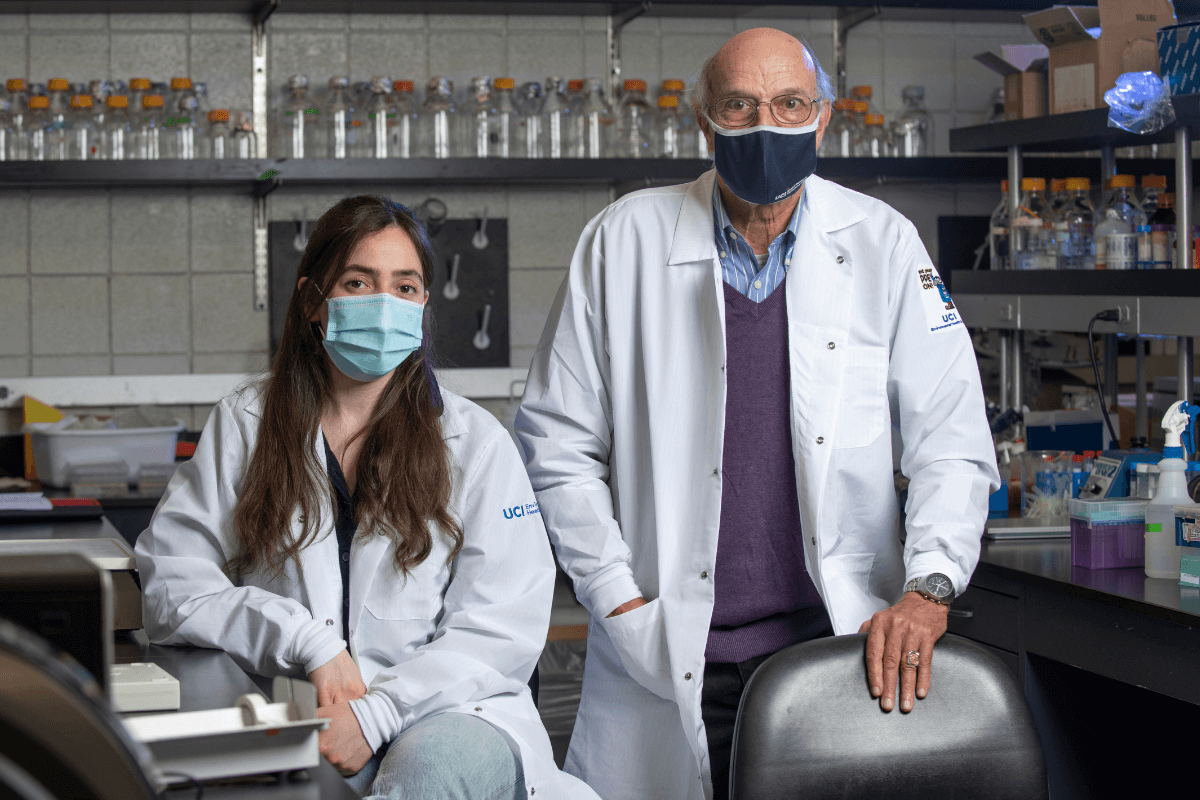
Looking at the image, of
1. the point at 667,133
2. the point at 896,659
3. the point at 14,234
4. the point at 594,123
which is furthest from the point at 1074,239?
the point at 14,234

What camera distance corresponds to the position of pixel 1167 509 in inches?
74.7

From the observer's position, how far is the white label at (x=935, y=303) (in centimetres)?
163

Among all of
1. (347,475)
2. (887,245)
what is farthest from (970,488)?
(347,475)

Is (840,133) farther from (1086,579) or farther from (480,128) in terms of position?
(1086,579)

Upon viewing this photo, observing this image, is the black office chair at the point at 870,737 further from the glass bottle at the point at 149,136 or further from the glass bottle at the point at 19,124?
the glass bottle at the point at 19,124

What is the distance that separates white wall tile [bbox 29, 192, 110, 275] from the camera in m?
3.37

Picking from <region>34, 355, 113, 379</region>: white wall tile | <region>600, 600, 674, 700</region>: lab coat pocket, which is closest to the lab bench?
<region>600, 600, 674, 700</region>: lab coat pocket

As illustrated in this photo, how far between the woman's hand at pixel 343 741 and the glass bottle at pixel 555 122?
7.88ft

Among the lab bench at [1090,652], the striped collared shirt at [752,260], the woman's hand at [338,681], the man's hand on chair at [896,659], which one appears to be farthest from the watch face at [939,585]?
the woman's hand at [338,681]

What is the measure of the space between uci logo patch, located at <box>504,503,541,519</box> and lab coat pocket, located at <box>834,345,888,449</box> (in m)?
0.41

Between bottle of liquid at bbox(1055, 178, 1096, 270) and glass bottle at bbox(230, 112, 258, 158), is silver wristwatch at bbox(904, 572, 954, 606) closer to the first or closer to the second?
bottle of liquid at bbox(1055, 178, 1096, 270)

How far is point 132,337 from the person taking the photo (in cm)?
345

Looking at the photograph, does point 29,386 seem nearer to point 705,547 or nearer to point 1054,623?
point 705,547

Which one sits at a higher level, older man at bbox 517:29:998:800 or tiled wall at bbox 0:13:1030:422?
tiled wall at bbox 0:13:1030:422
